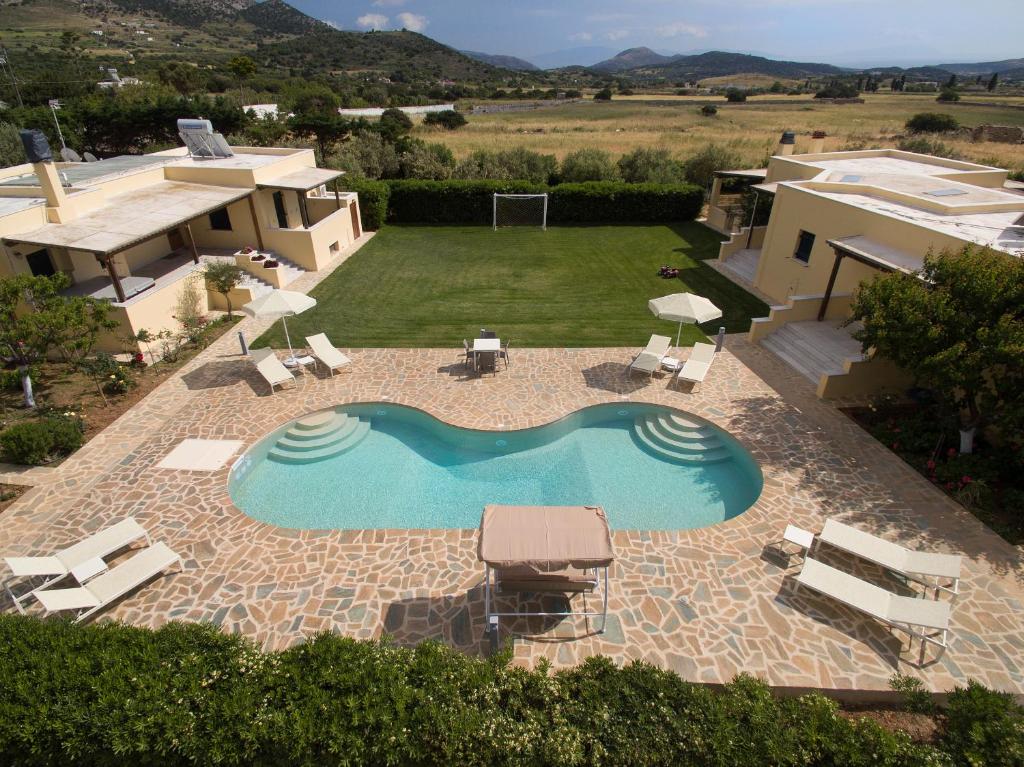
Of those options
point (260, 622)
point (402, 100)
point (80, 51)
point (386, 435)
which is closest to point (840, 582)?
point (260, 622)

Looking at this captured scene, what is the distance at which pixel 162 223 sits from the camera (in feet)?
55.8

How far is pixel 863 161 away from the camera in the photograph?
78.6 ft

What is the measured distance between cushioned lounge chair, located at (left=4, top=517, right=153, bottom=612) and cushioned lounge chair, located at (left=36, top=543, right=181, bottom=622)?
11.8 inches

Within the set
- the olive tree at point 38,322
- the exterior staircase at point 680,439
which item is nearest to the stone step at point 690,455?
the exterior staircase at point 680,439

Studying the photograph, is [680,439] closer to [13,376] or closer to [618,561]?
[618,561]

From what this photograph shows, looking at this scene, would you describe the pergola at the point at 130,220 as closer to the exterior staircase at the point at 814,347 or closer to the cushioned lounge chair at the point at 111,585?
the cushioned lounge chair at the point at 111,585

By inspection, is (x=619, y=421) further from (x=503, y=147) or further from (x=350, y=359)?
(x=503, y=147)

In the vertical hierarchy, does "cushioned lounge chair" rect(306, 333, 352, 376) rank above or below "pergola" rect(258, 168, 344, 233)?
below

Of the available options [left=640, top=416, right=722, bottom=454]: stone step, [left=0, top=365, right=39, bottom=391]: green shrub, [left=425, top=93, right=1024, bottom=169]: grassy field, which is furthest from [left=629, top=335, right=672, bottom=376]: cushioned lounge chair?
[left=425, top=93, right=1024, bottom=169]: grassy field

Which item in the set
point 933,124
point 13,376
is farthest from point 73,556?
point 933,124

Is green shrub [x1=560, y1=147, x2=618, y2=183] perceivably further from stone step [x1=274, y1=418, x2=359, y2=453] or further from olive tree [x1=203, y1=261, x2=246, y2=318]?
stone step [x1=274, y1=418, x2=359, y2=453]

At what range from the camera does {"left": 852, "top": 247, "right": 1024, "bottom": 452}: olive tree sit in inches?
389

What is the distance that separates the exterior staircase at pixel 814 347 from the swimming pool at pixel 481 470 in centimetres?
436

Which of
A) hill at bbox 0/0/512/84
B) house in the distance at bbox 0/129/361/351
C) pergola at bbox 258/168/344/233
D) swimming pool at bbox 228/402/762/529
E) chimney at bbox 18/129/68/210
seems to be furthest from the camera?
hill at bbox 0/0/512/84
